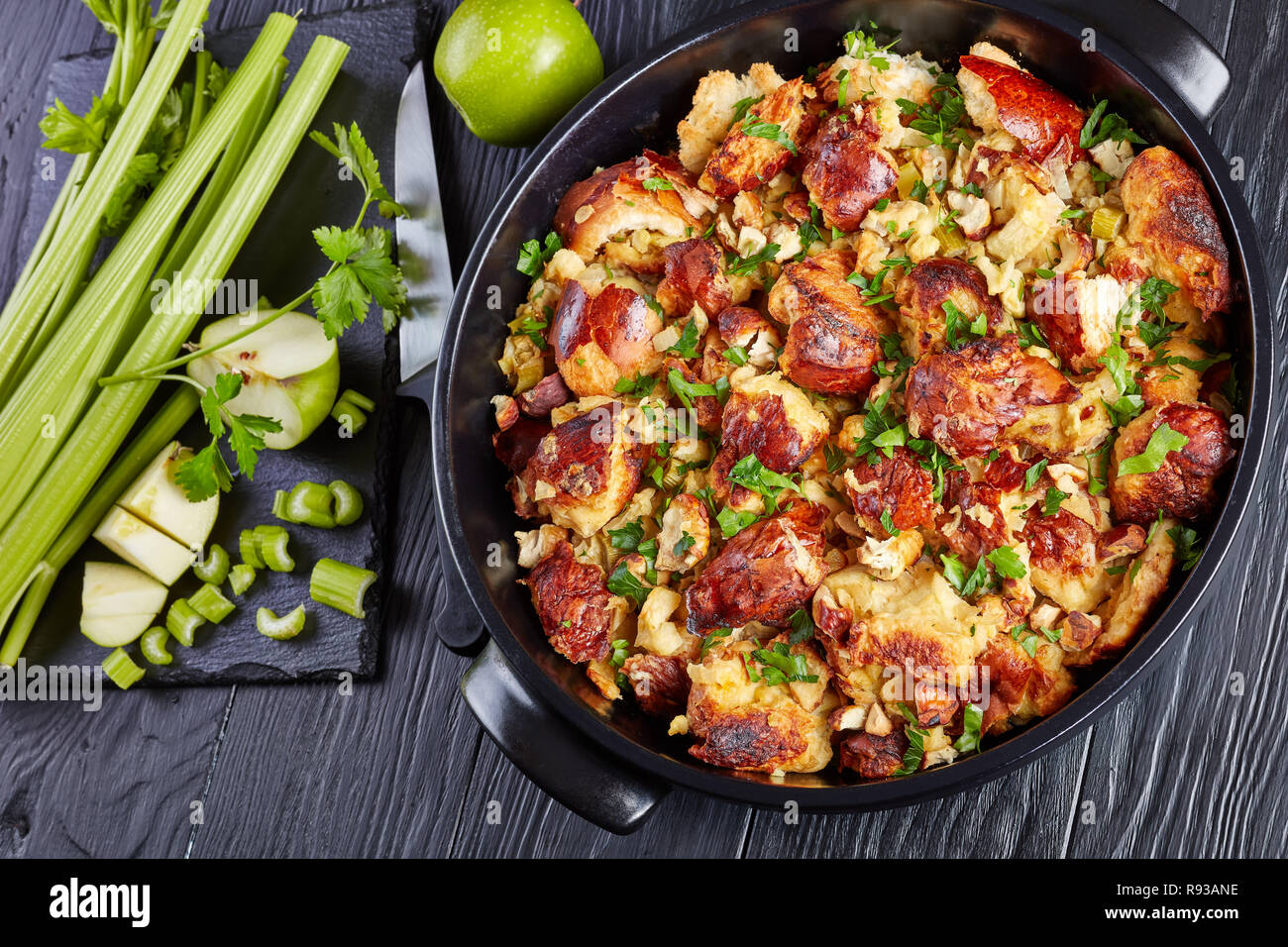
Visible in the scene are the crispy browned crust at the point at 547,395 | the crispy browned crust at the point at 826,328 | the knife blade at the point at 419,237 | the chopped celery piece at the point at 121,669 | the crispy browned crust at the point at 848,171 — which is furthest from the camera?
the chopped celery piece at the point at 121,669

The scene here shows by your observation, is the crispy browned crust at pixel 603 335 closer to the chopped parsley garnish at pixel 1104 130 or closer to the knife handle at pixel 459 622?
the knife handle at pixel 459 622

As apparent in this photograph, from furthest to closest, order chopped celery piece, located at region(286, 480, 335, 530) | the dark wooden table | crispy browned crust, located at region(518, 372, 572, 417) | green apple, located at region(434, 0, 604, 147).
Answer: chopped celery piece, located at region(286, 480, 335, 530), green apple, located at region(434, 0, 604, 147), the dark wooden table, crispy browned crust, located at region(518, 372, 572, 417)

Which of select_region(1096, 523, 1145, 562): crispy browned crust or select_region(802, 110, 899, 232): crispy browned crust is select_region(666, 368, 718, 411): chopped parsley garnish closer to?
select_region(802, 110, 899, 232): crispy browned crust

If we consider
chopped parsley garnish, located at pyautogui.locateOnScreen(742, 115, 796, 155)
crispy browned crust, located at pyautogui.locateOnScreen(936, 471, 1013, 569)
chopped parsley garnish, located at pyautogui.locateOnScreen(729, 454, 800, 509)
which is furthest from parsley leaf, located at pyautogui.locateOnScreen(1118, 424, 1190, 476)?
chopped parsley garnish, located at pyautogui.locateOnScreen(742, 115, 796, 155)

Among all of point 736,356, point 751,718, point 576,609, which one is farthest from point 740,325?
point 751,718

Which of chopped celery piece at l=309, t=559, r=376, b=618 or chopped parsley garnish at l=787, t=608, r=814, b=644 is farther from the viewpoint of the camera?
chopped celery piece at l=309, t=559, r=376, b=618

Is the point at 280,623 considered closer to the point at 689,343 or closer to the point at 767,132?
the point at 689,343

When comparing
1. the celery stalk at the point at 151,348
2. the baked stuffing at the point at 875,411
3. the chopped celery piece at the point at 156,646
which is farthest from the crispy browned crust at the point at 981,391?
the chopped celery piece at the point at 156,646
